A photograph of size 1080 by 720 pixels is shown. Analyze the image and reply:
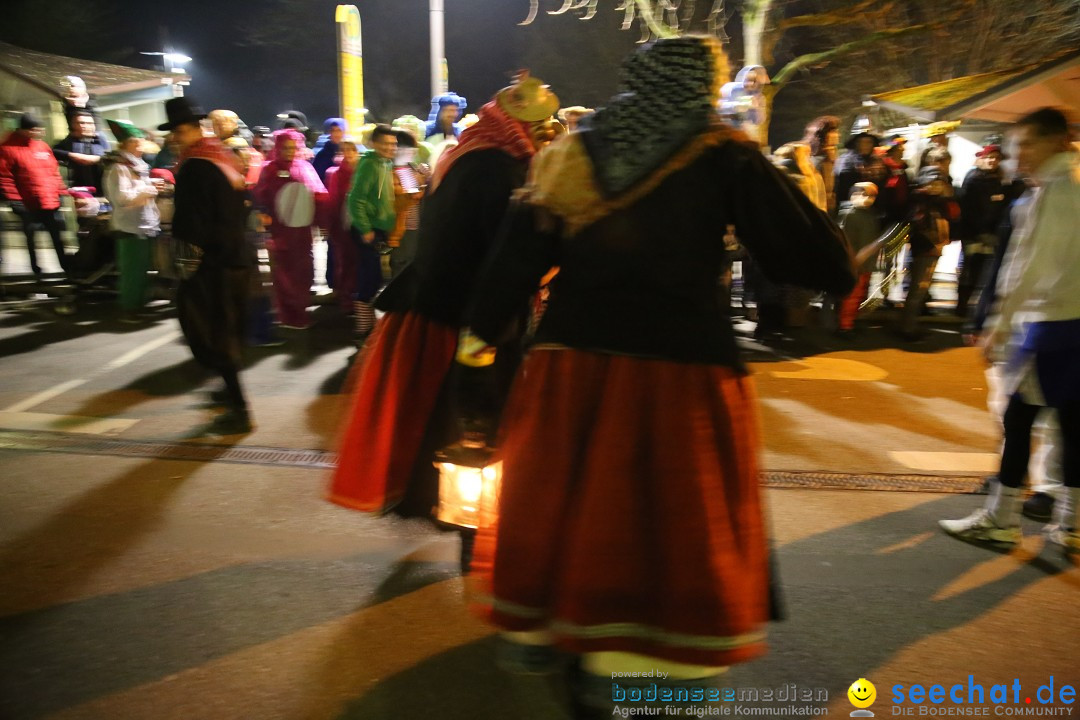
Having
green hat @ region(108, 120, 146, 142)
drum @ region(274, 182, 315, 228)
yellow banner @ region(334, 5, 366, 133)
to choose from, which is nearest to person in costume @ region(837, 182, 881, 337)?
drum @ region(274, 182, 315, 228)

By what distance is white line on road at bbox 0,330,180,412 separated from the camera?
582 cm

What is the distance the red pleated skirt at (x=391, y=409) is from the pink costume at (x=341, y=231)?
5613mm

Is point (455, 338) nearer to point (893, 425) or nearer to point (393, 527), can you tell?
point (393, 527)

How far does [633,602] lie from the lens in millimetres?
2049

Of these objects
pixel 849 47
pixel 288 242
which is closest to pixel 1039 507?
pixel 288 242

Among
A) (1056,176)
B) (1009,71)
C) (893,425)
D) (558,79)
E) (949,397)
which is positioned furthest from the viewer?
(558,79)

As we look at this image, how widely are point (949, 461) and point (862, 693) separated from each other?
274 cm

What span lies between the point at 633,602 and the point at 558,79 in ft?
102

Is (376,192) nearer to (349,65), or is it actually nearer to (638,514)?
(638,514)

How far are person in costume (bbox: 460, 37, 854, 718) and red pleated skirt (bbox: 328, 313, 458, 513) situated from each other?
97 centimetres

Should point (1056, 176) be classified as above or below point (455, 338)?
above

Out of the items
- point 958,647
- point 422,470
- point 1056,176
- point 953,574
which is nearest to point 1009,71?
point 1056,176

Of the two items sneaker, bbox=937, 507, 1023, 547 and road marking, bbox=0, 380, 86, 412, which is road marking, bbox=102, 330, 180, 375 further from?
sneaker, bbox=937, 507, 1023, 547

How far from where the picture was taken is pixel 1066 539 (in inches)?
149
